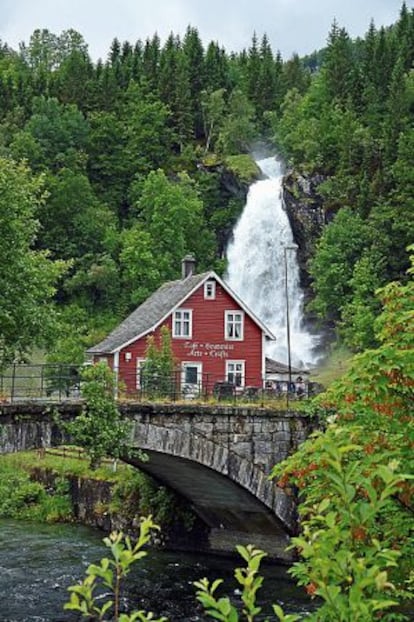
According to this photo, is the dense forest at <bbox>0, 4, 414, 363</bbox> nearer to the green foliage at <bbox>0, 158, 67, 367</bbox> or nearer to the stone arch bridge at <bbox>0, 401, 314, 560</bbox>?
the stone arch bridge at <bbox>0, 401, 314, 560</bbox>

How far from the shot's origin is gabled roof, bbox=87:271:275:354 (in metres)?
49.3

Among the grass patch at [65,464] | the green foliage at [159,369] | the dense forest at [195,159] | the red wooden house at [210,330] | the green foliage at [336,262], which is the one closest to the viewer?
the green foliage at [159,369]

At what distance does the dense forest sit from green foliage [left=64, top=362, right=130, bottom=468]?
29707 mm

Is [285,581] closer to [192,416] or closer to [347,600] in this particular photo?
[192,416]

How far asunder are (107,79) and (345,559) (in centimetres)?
10888

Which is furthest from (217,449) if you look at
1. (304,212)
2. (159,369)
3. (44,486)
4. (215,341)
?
(304,212)

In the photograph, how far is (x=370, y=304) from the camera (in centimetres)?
7031

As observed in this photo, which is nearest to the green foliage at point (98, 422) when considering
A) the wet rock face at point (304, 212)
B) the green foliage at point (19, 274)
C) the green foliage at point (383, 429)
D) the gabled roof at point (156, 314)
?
the green foliage at point (19, 274)

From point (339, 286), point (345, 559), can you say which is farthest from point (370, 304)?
point (345, 559)

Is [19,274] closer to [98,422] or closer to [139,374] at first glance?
[98,422]

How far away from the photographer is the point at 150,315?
51.7m

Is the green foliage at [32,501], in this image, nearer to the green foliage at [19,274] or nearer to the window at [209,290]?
the window at [209,290]

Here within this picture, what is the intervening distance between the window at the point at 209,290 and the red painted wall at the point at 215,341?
0.17 metres

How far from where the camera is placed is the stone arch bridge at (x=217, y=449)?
27.2 metres
